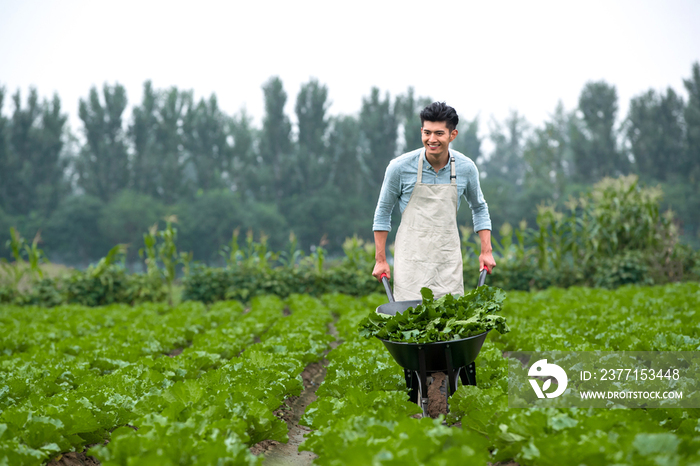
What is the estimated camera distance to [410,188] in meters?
3.61

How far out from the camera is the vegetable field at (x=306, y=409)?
2.09 metres

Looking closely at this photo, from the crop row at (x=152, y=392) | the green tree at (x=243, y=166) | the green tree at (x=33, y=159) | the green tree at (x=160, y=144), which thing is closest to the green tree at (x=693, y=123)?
the green tree at (x=243, y=166)

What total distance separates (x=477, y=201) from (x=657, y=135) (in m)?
38.2

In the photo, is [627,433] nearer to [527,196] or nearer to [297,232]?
[297,232]

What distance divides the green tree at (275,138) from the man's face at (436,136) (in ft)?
111

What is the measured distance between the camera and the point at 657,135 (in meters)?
35.6

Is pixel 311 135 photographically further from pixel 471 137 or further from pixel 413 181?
pixel 413 181

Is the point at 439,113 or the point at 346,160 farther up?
the point at 346,160

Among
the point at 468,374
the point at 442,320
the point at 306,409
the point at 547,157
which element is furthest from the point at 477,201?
the point at 547,157

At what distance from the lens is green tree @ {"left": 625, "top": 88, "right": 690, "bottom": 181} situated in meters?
35.6

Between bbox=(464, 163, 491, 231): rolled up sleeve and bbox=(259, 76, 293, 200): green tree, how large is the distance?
33.5m

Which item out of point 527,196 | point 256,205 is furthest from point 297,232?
point 527,196

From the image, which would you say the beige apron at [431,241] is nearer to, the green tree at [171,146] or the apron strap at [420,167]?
the apron strap at [420,167]

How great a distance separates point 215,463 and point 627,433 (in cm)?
173
